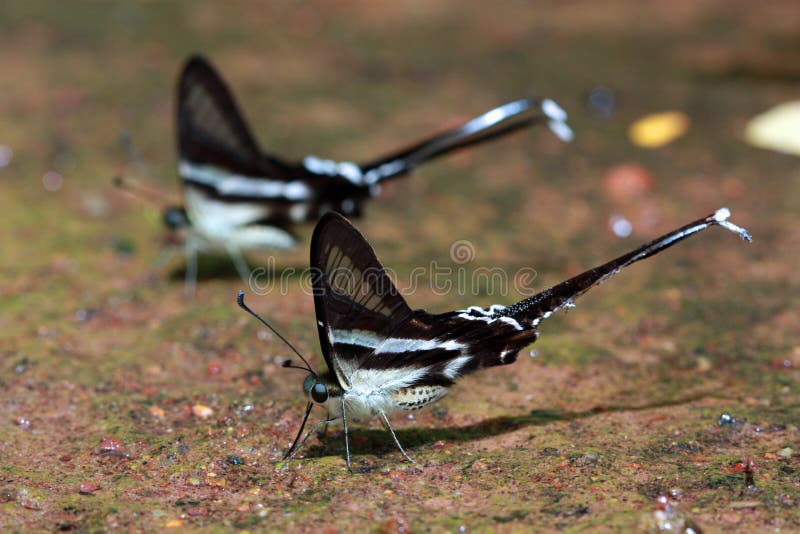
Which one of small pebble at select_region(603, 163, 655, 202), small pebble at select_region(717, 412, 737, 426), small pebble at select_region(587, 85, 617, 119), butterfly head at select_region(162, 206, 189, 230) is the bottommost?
small pebble at select_region(717, 412, 737, 426)

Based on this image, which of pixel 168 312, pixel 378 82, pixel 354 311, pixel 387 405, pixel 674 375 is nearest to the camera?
pixel 354 311

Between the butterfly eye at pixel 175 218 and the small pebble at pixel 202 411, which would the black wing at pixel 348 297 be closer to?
the small pebble at pixel 202 411

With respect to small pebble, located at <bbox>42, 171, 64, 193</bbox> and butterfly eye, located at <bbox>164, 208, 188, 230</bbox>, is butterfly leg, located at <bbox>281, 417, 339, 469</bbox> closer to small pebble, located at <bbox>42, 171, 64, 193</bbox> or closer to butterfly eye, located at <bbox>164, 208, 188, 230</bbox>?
butterfly eye, located at <bbox>164, 208, 188, 230</bbox>

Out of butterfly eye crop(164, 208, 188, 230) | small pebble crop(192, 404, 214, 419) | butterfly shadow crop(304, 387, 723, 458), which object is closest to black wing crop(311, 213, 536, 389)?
butterfly shadow crop(304, 387, 723, 458)

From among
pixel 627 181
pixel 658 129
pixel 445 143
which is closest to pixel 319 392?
pixel 445 143

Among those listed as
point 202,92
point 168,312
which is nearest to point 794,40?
point 202,92

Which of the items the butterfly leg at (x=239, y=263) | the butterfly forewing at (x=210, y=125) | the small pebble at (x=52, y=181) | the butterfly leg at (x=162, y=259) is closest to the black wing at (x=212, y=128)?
the butterfly forewing at (x=210, y=125)

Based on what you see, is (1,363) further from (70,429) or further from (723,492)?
(723,492)

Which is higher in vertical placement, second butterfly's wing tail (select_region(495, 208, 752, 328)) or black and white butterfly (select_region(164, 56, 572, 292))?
black and white butterfly (select_region(164, 56, 572, 292))
